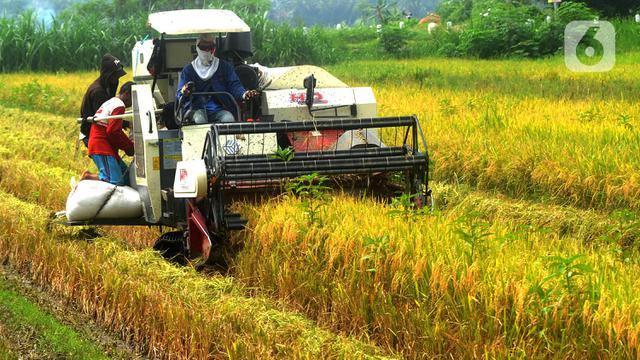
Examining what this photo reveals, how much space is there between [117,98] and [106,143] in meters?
0.42

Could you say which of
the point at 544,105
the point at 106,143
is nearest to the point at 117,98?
the point at 106,143

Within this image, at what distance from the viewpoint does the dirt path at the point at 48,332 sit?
6418 mm

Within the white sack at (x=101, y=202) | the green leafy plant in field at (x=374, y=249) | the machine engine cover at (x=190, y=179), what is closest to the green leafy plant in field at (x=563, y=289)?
the green leafy plant in field at (x=374, y=249)

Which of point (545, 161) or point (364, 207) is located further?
point (545, 161)

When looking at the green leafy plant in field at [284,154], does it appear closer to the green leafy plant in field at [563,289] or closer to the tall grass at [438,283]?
the tall grass at [438,283]

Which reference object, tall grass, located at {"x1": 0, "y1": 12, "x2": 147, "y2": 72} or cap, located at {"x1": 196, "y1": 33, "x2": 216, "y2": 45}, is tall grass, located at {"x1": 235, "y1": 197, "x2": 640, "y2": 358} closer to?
cap, located at {"x1": 196, "y1": 33, "x2": 216, "y2": 45}

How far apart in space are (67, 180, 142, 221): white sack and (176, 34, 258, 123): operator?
0.92m

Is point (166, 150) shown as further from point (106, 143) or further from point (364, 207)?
point (364, 207)

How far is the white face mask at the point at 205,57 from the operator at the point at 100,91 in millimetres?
991

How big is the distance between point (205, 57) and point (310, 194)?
70.1 inches

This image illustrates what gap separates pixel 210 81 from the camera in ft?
30.0

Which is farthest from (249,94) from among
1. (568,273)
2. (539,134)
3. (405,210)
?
(539,134)

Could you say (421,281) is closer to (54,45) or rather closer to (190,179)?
(190,179)

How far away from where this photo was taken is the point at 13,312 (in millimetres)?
7246
